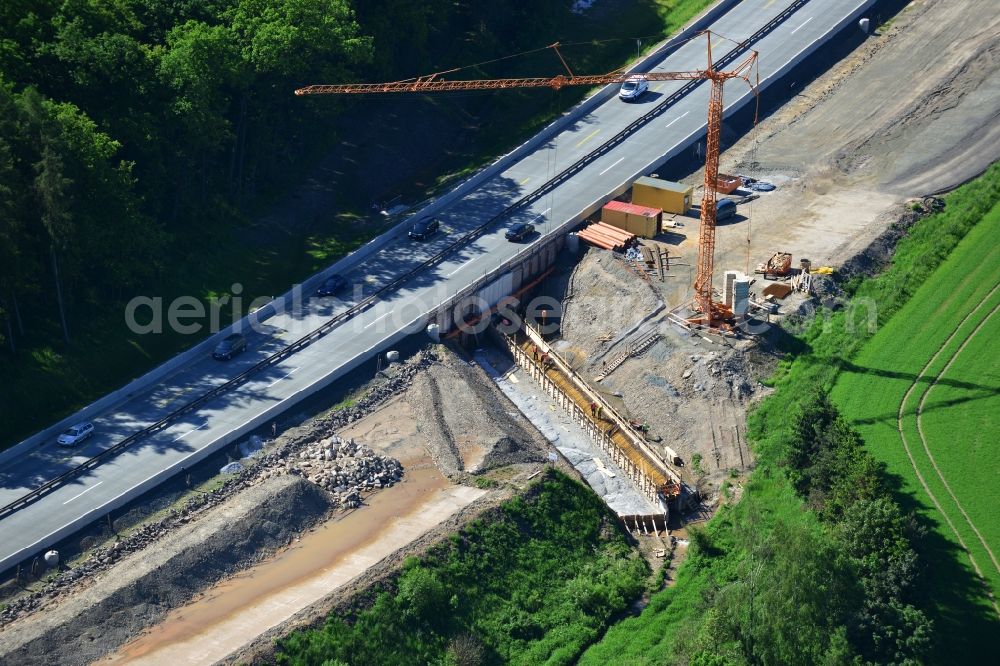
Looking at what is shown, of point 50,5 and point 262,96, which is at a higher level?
point 50,5

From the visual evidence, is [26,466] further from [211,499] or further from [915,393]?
[915,393]

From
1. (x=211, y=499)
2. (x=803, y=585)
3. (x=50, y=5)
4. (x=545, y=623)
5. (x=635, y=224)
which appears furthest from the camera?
(x=635, y=224)

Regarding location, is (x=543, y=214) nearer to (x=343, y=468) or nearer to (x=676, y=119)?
(x=676, y=119)

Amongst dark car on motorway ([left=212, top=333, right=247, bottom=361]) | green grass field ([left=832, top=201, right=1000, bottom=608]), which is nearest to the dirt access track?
green grass field ([left=832, top=201, right=1000, bottom=608])

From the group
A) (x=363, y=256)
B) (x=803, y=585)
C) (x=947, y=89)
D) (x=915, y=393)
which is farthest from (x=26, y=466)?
(x=947, y=89)

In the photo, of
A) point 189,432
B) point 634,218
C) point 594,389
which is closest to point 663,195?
point 634,218

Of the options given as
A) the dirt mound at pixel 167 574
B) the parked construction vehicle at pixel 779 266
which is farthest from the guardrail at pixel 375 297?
the parked construction vehicle at pixel 779 266

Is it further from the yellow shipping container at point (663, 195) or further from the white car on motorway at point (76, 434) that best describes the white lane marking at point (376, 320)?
the yellow shipping container at point (663, 195)
